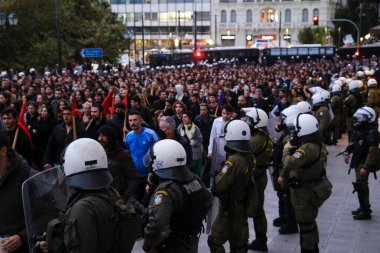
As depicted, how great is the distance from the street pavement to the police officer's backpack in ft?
12.0

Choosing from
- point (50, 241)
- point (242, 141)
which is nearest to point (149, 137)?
point (242, 141)

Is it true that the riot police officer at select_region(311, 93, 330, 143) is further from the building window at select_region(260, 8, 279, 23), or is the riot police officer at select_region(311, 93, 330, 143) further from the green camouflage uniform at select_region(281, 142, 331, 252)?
the building window at select_region(260, 8, 279, 23)

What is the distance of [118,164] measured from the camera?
242 inches

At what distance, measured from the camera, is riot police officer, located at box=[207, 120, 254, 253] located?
5.69 m

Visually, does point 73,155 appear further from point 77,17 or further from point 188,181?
point 77,17

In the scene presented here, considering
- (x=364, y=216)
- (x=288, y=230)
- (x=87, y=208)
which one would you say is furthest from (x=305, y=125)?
(x=87, y=208)

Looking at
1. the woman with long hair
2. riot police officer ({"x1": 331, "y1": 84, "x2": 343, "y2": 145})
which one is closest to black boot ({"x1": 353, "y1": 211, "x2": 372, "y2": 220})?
the woman with long hair

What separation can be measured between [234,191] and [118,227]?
2475 millimetres

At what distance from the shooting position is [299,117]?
644 cm

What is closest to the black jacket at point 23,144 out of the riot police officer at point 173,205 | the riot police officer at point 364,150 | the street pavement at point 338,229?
the street pavement at point 338,229

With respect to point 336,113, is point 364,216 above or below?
below

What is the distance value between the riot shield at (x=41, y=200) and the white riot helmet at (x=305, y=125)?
319 cm

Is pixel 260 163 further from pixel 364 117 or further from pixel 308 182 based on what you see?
pixel 364 117

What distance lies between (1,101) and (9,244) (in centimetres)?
783
